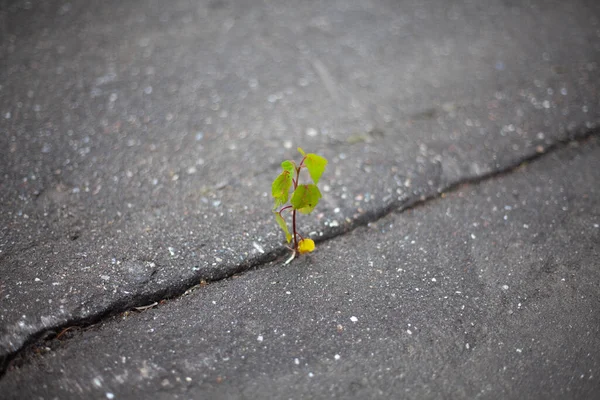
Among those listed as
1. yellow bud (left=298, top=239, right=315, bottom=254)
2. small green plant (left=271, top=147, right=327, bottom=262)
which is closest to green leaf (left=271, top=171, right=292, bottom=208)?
small green plant (left=271, top=147, right=327, bottom=262)

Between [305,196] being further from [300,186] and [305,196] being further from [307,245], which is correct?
[307,245]

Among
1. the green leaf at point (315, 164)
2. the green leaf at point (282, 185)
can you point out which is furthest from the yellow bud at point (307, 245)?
the green leaf at point (315, 164)

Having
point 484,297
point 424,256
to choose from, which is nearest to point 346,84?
point 424,256

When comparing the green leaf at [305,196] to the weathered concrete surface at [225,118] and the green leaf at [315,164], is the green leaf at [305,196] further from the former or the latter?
the weathered concrete surface at [225,118]

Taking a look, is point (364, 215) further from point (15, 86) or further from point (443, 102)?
point (15, 86)

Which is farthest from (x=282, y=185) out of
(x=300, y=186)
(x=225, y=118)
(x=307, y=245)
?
(x=225, y=118)
